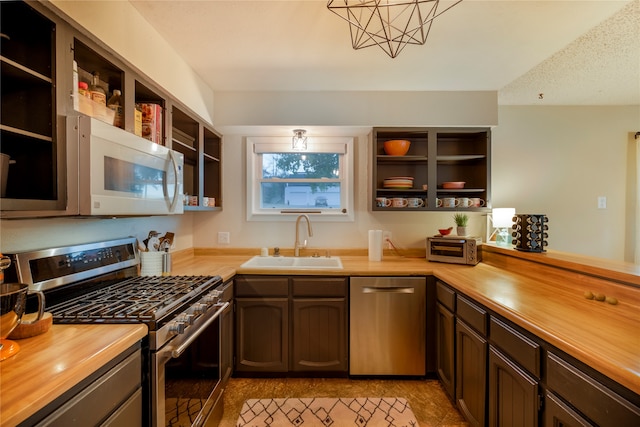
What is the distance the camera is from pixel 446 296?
185 centimetres

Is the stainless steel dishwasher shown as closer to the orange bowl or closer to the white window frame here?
the white window frame

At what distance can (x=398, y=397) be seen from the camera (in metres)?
1.91

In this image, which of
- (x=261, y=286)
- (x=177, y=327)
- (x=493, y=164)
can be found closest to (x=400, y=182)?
(x=493, y=164)

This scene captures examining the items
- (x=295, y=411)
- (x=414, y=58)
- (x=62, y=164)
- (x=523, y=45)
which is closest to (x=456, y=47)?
(x=414, y=58)

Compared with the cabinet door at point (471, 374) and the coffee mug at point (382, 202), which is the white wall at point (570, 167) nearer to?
the coffee mug at point (382, 202)

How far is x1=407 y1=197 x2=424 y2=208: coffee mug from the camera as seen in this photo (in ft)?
8.09

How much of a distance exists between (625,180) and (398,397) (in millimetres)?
3299

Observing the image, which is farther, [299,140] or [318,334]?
[299,140]

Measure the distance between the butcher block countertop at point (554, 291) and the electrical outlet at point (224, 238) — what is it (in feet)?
1.02

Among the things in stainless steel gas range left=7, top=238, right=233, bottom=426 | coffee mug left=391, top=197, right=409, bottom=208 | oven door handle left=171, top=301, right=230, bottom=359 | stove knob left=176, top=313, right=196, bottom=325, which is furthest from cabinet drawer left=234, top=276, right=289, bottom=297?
coffee mug left=391, top=197, right=409, bottom=208

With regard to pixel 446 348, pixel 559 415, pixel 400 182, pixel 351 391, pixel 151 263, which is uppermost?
pixel 400 182

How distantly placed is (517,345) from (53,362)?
1.64 meters

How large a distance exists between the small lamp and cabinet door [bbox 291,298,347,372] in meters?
1.70

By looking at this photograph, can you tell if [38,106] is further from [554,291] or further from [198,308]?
[554,291]
